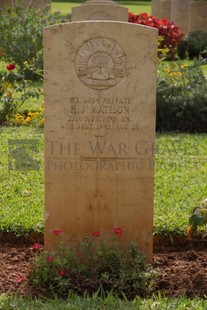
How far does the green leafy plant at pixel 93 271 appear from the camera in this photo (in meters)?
4.08

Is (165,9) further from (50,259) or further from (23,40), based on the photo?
(50,259)

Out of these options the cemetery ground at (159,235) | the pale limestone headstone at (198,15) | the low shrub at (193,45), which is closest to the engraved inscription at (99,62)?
the cemetery ground at (159,235)

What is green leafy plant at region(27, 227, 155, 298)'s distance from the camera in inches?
161

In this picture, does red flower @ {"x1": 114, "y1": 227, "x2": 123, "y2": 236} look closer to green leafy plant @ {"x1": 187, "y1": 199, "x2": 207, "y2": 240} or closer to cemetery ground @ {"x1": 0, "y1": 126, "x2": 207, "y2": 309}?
cemetery ground @ {"x1": 0, "y1": 126, "x2": 207, "y2": 309}

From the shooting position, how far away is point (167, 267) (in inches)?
Result: 177

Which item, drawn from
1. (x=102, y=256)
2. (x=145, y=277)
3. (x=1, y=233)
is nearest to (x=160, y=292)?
(x=145, y=277)

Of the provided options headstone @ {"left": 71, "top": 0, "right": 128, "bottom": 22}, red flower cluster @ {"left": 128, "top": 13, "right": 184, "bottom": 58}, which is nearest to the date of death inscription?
headstone @ {"left": 71, "top": 0, "right": 128, "bottom": 22}

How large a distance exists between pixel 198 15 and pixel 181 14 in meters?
1.64

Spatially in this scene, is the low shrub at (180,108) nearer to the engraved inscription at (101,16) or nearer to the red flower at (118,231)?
the red flower at (118,231)

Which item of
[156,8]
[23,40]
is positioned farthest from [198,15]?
[23,40]

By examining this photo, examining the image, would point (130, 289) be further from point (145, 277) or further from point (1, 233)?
point (1, 233)

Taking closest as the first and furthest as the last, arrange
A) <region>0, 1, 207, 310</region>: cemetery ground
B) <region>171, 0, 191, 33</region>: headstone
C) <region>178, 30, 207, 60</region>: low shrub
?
<region>0, 1, 207, 310</region>: cemetery ground, <region>178, 30, 207, 60</region>: low shrub, <region>171, 0, 191, 33</region>: headstone

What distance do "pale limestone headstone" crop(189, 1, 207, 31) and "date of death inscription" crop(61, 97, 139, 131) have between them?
51.5ft

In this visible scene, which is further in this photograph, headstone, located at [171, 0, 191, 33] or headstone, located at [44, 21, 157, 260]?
headstone, located at [171, 0, 191, 33]
